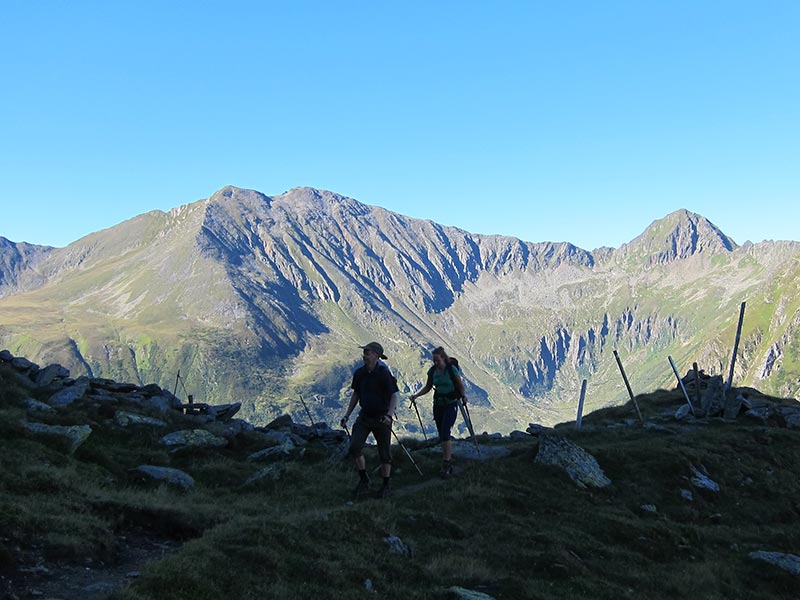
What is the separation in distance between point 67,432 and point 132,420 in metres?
4.55

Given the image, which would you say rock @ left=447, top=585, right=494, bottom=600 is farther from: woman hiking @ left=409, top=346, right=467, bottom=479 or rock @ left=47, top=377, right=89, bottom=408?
rock @ left=47, top=377, right=89, bottom=408

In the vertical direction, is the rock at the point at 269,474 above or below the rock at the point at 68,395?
below

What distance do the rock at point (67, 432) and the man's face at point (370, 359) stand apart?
10.5m

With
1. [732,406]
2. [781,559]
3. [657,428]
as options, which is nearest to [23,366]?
[657,428]

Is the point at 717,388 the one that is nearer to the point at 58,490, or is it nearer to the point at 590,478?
the point at 590,478

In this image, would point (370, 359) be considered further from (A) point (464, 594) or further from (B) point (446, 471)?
(A) point (464, 594)

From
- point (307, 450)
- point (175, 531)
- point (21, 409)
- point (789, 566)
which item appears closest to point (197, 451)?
point (307, 450)

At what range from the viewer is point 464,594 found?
38.8 feet

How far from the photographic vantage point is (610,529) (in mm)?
18406

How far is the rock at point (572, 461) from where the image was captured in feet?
73.6

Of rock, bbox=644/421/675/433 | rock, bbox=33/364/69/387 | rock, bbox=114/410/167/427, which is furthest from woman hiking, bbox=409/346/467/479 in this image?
rock, bbox=33/364/69/387

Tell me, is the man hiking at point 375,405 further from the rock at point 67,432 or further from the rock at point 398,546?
the rock at point 67,432

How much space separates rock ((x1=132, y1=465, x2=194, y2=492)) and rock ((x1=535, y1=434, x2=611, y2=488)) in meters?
12.3

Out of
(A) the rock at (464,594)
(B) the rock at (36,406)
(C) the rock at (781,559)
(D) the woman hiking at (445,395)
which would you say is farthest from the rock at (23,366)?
(C) the rock at (781,559)
